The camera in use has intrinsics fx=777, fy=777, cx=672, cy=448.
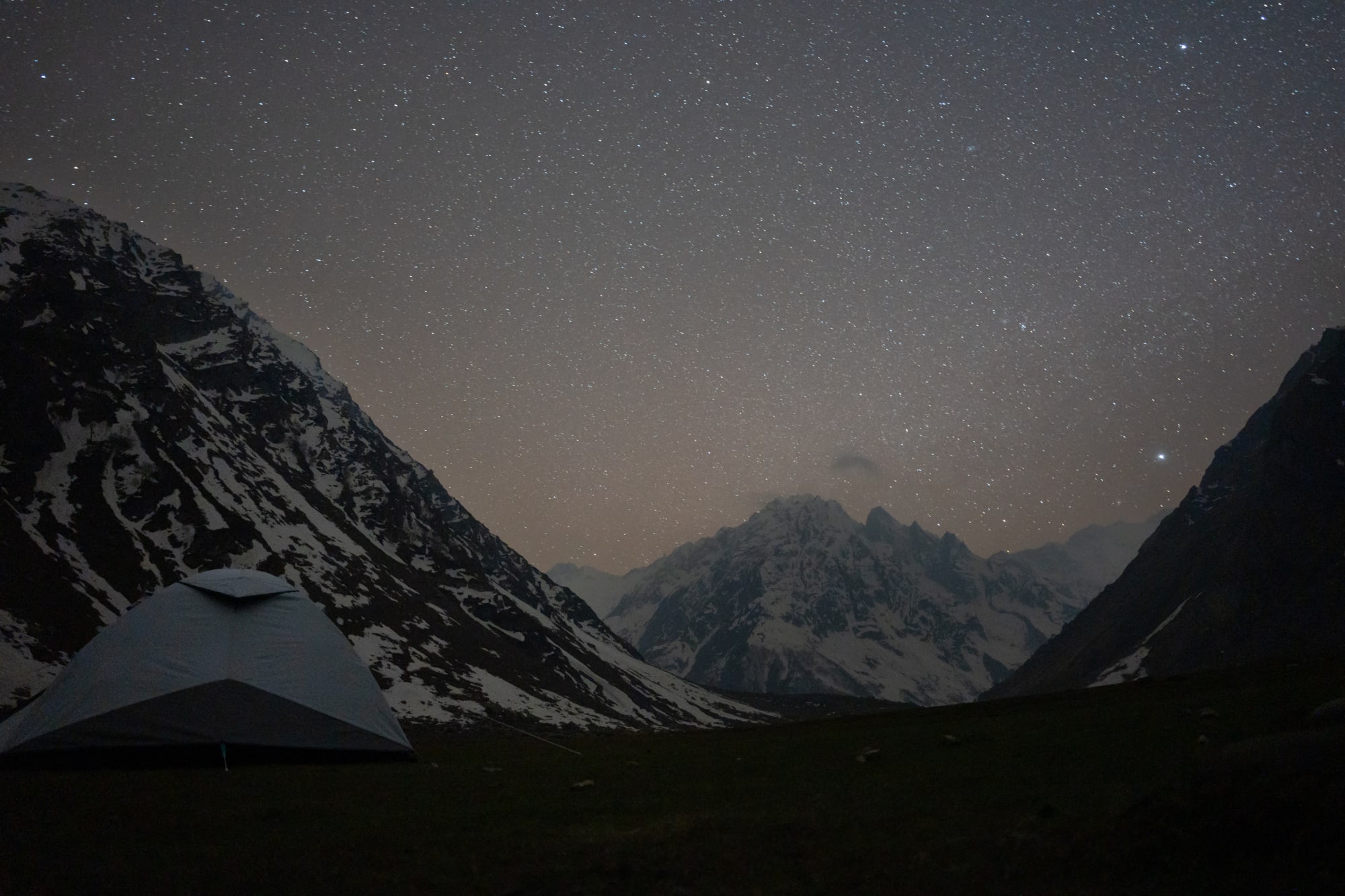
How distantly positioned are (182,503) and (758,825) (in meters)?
125

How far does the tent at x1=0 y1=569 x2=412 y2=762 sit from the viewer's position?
16.7 metres

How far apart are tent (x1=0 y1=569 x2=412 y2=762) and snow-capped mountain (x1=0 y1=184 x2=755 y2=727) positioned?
57110mm

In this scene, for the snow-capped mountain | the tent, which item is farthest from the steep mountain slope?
the tent

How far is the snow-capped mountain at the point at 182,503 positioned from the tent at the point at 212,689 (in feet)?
187

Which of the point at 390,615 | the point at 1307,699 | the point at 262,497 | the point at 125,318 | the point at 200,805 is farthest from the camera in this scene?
the point at 125,318

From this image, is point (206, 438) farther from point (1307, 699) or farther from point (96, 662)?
point (1307, 699)

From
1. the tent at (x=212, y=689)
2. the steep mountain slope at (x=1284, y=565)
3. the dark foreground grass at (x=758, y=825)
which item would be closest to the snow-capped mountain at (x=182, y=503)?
the tent at (x=212, y=689)

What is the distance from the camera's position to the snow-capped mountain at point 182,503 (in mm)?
91500

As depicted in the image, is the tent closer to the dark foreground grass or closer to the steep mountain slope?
the dark foreground grass

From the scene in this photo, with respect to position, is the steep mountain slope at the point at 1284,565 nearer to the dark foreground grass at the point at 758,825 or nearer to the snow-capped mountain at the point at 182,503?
the snow-capped mountain at the point at 182,503

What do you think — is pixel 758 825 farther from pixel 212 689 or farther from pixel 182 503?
pixel 182 503

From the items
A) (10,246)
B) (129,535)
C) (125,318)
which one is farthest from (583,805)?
(125,318)

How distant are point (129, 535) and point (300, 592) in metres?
98.6

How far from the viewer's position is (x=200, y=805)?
45.5 ft
